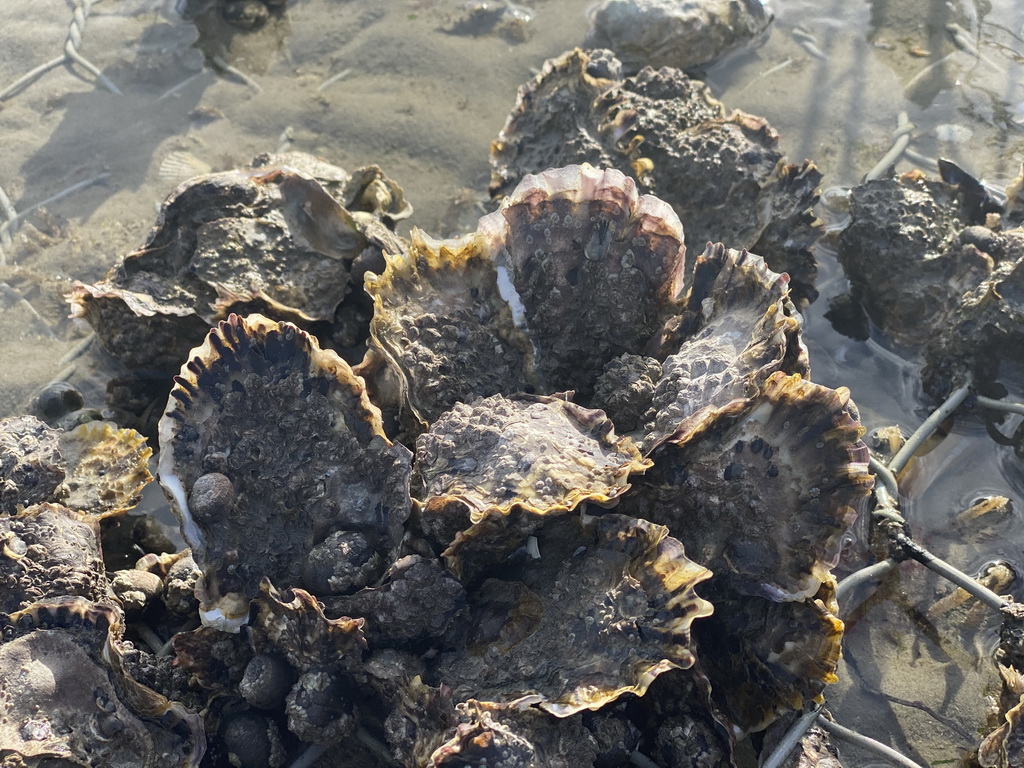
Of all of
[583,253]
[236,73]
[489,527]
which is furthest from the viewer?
[236,73]

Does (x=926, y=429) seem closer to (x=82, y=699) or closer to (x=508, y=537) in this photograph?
(x=508, y=537)

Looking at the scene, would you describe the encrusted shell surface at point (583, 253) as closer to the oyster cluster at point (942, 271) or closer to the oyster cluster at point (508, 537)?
the oyster cluster at point (508, 537)

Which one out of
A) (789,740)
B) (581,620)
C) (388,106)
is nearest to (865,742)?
(789,740)

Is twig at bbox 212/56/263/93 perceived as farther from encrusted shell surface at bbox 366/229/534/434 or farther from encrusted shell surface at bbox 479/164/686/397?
encrusted shell surface at bbox 479/164/686/397

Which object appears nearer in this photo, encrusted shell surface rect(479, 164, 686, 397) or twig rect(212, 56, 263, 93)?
encrusted shell surface rect(479, 164, 686, 397)

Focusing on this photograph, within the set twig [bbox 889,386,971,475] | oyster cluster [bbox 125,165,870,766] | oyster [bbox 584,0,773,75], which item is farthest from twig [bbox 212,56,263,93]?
twig [bbox 889,386,971,475]

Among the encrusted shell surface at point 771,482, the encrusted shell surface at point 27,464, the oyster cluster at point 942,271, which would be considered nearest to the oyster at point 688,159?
the oyster cluster at point 942,271
